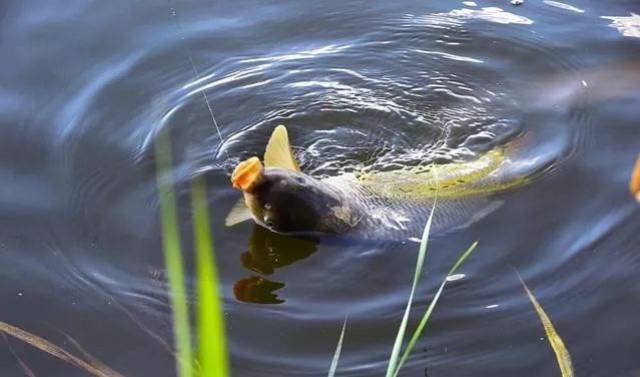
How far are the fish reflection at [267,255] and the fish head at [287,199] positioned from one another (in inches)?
1.7

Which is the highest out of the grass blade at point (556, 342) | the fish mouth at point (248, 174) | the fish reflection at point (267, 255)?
the fish mouth at point (248, 174)

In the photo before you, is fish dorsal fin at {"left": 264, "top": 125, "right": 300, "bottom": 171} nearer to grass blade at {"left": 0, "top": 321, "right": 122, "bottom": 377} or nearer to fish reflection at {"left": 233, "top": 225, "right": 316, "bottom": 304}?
fish reflection at {"left": 233, "top": 225, "right": 316, "bottom": 304}

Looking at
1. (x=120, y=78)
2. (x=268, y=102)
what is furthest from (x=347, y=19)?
(x=120, y=78)

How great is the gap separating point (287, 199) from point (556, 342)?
3.28 feet

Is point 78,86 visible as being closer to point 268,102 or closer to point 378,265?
point 268,102

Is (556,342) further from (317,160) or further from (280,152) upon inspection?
(317,160)

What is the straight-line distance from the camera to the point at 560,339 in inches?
128

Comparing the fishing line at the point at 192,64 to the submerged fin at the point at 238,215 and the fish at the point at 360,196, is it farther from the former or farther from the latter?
the fish at the point at 360,196

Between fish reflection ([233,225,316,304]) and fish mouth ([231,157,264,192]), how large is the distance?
353 millimetres

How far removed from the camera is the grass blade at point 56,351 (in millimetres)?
3129

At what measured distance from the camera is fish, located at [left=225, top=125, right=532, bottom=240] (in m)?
3.56

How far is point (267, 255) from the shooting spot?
3.72 metres

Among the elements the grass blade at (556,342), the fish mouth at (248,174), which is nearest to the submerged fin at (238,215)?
the fish mouth at (248,174)

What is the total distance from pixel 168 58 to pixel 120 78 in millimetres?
275
